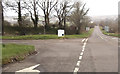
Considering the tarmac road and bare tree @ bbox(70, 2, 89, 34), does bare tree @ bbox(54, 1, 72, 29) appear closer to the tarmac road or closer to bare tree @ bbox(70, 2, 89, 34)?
bare tree @ bbox(70, 2, 89, 34)

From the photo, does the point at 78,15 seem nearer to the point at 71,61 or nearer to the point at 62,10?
the point at 62,10

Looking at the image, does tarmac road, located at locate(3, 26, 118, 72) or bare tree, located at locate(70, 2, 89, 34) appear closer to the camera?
tarmac road, located at locate(3, 26, 118, 72)

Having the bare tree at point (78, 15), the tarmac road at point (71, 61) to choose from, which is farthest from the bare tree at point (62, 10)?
the tarmac road at point (71, 61)

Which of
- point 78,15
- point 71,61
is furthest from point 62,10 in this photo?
point 71,61

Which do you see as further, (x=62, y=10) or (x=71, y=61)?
(x=62, y=10)

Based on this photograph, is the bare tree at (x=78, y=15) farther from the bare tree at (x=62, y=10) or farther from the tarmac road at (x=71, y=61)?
the tarmac road at (x=71, y=61)

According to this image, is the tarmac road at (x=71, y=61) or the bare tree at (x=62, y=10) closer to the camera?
the tarmac road at (x=71, y=61)

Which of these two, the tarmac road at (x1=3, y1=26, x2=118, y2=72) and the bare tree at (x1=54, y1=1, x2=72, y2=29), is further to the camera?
the bare tree at (x1=54, y1=1, x2=72, y2=29)

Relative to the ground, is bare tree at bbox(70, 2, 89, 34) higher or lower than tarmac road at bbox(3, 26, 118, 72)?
higher

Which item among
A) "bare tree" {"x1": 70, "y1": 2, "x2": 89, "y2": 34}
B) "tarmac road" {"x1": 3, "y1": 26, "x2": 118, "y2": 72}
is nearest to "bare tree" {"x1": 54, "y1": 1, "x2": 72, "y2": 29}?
"bare tree" {"x1": 70, "y1": 2, "x2": 89, "y2": 34}

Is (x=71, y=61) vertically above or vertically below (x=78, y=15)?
below

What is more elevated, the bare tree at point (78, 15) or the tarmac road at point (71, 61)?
the bare tree at point (78, 15)

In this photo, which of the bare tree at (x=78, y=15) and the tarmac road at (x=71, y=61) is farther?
the bare tree at (x=78, y=15)

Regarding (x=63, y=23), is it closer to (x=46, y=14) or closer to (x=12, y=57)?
(x=46, y=14)
